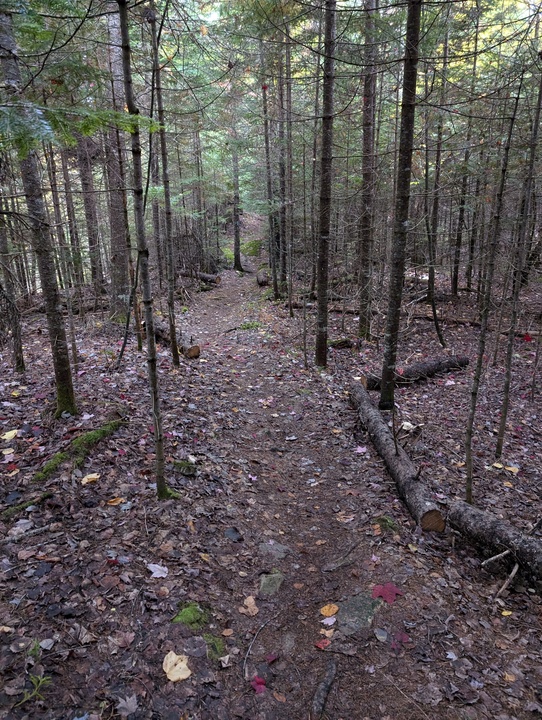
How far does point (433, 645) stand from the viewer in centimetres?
328

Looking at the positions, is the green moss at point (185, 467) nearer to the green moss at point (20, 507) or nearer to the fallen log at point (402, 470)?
the green moss at point (20, 507)

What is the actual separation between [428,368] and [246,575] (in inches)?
290

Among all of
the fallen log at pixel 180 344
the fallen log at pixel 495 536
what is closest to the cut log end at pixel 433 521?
the fallen log at pixel 495 536

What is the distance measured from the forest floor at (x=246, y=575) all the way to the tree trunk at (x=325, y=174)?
2.89 metres

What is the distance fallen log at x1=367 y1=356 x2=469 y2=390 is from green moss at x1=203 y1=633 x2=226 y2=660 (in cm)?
664

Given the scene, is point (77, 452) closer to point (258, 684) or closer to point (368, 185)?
point (258, 684)

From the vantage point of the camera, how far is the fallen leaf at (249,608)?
11.8 feet

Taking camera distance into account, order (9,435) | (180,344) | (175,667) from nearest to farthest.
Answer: (175,667)
(9,435)
(180,344)

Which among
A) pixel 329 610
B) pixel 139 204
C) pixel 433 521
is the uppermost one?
pixel 139 204

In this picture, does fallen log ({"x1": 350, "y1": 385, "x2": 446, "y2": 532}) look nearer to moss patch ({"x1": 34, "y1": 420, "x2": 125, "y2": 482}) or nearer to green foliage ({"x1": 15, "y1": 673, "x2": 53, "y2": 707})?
green foliage ({"x1": 15, "y1": 673, "x2": 53, "y2": 707})

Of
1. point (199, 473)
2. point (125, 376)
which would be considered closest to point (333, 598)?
point (199, 473)

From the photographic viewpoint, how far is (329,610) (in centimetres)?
365

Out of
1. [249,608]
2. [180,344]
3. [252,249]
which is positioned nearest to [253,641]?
[249,608]

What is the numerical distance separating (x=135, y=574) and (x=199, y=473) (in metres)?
1.74
